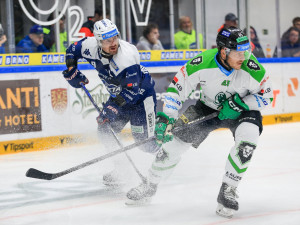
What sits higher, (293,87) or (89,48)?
(89,48)

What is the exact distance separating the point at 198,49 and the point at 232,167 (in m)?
5.15

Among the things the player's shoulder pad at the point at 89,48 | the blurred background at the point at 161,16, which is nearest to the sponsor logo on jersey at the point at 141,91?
the player's shoulder pad at the point at 89,48

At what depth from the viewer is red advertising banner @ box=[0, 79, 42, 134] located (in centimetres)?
696

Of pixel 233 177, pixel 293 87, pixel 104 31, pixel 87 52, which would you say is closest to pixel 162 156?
pixel 233 177

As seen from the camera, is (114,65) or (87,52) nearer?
(114,65)

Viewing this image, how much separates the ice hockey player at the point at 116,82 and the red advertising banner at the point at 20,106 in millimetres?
2114

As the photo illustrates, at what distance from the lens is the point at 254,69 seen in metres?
3.93

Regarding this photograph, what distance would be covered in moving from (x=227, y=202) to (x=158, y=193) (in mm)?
891

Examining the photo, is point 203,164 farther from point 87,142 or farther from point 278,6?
point 278,6

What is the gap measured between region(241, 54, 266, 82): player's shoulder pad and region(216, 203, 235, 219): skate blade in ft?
2.62

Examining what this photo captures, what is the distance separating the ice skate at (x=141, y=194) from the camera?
421 centimetres

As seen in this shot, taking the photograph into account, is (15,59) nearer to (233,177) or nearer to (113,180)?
(113,180)

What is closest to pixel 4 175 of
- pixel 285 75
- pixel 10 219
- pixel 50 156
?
pixel 50 156

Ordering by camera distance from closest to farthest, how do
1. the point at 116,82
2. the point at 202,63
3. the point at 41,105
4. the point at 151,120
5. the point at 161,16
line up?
1. the point at 202,63
2. the point at 116,82
3. the point at 151,120
4. the point at 41,105
5. the point at 161,16
